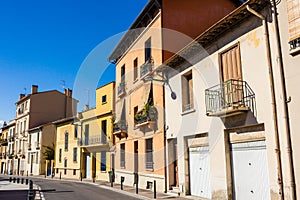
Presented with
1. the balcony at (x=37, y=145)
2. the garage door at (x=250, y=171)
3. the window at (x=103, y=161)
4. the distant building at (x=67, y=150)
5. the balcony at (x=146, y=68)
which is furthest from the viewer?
the balcony at (x=37, y=145)

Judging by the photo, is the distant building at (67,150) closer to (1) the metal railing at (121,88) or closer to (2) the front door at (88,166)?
(2) the front door at (88,166)

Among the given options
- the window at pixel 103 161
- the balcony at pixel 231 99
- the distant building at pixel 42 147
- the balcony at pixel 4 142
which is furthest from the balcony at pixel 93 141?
the balcony at pixel 4 142

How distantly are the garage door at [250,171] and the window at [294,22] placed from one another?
3.18 m

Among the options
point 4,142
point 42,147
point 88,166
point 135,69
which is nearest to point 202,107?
point 135,69

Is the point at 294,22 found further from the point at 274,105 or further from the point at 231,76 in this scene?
the point at 231,76

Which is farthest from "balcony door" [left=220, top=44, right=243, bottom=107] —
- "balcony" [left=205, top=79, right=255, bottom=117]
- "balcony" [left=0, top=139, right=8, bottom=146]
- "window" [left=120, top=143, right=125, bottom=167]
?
"balcony" [left=0, top=139, right=8, bottom=146]

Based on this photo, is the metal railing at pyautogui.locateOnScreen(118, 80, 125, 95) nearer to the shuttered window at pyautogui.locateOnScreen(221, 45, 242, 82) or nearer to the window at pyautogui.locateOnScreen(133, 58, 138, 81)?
the window at pyautogui.locateOnScreen(133, 58, 138, 81)

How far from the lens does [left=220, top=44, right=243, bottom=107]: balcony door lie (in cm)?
1019

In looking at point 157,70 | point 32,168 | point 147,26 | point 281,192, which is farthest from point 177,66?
point 32,168

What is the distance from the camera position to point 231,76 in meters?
10.9

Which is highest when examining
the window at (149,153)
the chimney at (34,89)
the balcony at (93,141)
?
the chimney at (34,89)

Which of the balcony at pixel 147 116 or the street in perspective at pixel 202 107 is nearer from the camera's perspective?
the street in perspective at pixel 202 107

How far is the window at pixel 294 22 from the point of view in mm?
8102

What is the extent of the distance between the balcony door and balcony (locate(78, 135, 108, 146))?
1616cm
